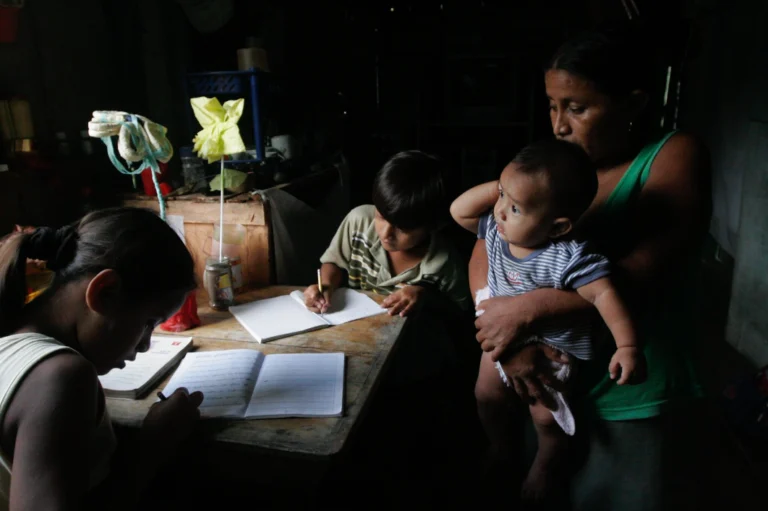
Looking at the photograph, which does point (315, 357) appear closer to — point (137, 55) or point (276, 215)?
point (276, 215)

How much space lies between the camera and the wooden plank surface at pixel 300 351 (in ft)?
3.39

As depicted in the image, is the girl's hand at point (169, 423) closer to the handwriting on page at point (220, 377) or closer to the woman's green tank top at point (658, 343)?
the handwriting on page at point (220, 377)

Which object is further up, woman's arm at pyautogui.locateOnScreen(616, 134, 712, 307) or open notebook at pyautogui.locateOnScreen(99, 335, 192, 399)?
woman's arm at pyautogui.locateOnScreen(616, 134, 712, 307)

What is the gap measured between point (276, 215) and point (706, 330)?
303cm

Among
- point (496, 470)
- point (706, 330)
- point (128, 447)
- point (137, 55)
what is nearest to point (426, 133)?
point (706, 330)

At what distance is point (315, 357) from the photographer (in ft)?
4.48

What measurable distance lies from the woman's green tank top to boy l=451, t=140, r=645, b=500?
0.07 m

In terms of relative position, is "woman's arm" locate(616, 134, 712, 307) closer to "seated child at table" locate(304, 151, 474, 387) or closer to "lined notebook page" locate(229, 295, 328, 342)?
"seated child at table" locate(304, 151, 474, 387)

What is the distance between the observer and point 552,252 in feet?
4.08

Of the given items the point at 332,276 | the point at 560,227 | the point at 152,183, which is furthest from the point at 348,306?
the point at 152,183

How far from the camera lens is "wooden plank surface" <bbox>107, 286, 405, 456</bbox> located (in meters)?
1.03

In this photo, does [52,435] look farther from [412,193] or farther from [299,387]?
[412,193]

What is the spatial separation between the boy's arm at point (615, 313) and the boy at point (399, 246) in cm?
65

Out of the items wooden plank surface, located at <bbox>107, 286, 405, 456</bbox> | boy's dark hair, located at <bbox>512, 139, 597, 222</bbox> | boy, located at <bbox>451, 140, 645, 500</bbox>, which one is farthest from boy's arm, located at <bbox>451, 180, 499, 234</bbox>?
wooden plank surface, located at <bbox>107, 286, 405, 456</bbox>
